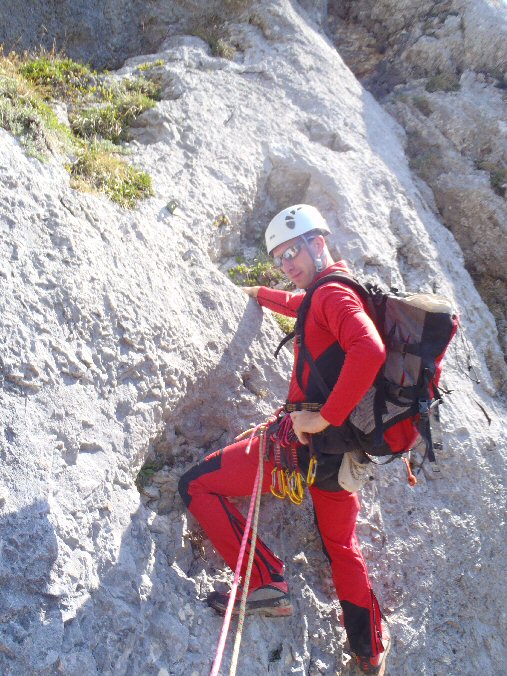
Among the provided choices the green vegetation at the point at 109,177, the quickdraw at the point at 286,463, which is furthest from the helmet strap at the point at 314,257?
the green vegetation at the point at 109,177

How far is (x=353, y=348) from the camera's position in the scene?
3.61 metres

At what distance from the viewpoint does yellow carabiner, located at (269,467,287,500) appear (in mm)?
4477

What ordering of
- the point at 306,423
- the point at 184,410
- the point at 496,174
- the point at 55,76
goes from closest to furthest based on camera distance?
the point at 306,423 → the point at 184,410 → the point at 55,76 → the point at 496,174

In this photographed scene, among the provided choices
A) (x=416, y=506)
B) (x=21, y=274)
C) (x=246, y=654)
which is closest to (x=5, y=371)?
(x=21, y=274)

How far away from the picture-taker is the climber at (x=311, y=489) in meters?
4.12

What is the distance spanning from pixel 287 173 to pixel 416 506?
4.49 meters

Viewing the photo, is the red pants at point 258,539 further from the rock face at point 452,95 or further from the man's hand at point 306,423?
the rock face at point 452,95

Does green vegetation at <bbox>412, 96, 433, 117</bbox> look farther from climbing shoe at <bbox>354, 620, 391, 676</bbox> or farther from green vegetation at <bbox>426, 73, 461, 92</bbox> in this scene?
climbing shoe at <bbox>354, 620, 391, 676</bbox>

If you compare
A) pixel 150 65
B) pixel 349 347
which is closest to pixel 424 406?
pixel 349 347

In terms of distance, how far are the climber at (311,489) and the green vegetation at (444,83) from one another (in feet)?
23.7

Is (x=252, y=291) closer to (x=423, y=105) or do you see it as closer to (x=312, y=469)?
(x=312, y=469)

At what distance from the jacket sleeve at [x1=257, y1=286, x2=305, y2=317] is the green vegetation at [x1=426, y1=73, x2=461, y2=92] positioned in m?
6.96

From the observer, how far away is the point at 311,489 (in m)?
4.60

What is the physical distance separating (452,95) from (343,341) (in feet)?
27.3
